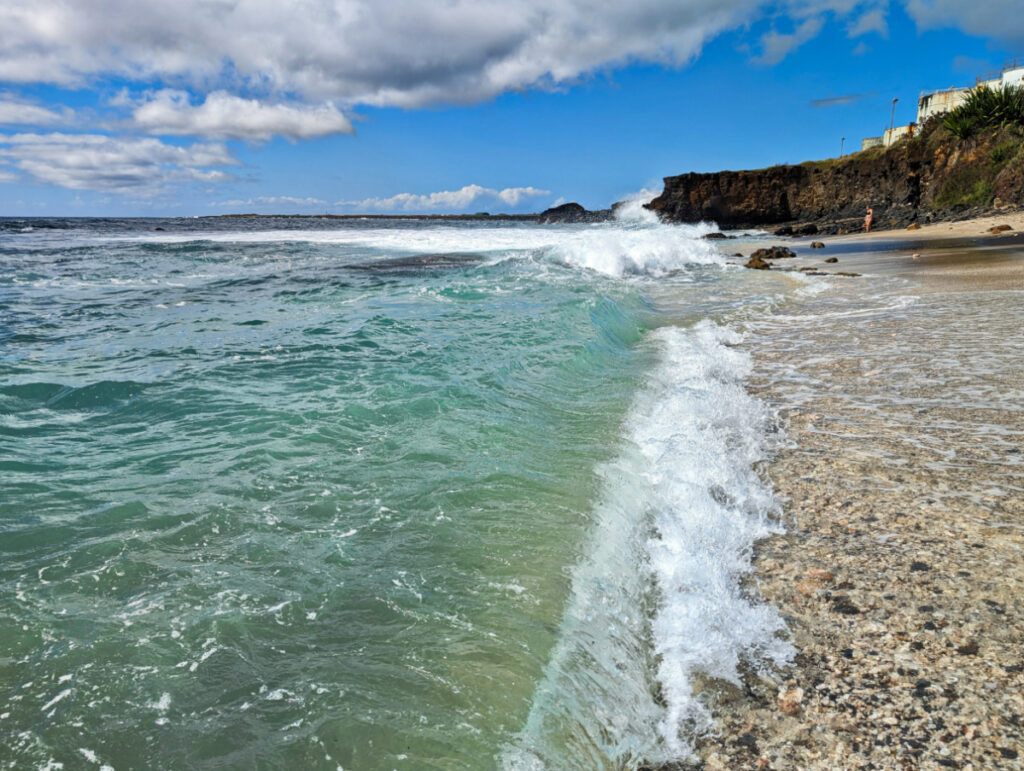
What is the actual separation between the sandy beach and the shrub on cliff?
4370 cm

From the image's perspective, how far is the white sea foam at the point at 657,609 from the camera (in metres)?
2.16

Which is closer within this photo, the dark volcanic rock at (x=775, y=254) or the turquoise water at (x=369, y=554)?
the turquoise water at (x=369, y=554)

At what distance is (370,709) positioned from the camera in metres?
2.17

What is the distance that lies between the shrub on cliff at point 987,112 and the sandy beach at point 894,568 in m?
43.7

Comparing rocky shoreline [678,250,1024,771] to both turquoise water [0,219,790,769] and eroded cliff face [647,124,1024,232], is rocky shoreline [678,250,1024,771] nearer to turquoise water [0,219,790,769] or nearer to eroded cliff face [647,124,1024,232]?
turquoise water [0,219,790,769]

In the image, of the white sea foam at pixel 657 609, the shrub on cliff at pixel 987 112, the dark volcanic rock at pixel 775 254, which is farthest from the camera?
the shrub on cliff at pixel 987 112

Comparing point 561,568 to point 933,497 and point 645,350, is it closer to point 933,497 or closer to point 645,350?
point 933,497

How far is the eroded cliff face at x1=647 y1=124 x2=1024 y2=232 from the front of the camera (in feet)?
120

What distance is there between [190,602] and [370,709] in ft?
3.96

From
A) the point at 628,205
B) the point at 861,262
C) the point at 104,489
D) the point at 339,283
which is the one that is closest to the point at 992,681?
the point at 104,489

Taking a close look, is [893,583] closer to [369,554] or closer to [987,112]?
[369,554]

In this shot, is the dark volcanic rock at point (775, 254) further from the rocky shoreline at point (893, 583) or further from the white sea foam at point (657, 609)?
the white sea foam at point (657, 609)

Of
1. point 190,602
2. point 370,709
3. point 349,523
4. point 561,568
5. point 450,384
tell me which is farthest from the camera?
point 450,384

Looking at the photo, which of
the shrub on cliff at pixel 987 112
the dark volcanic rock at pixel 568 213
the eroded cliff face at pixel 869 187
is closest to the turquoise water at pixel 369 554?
the eroded cliff face at pixel 869 187
